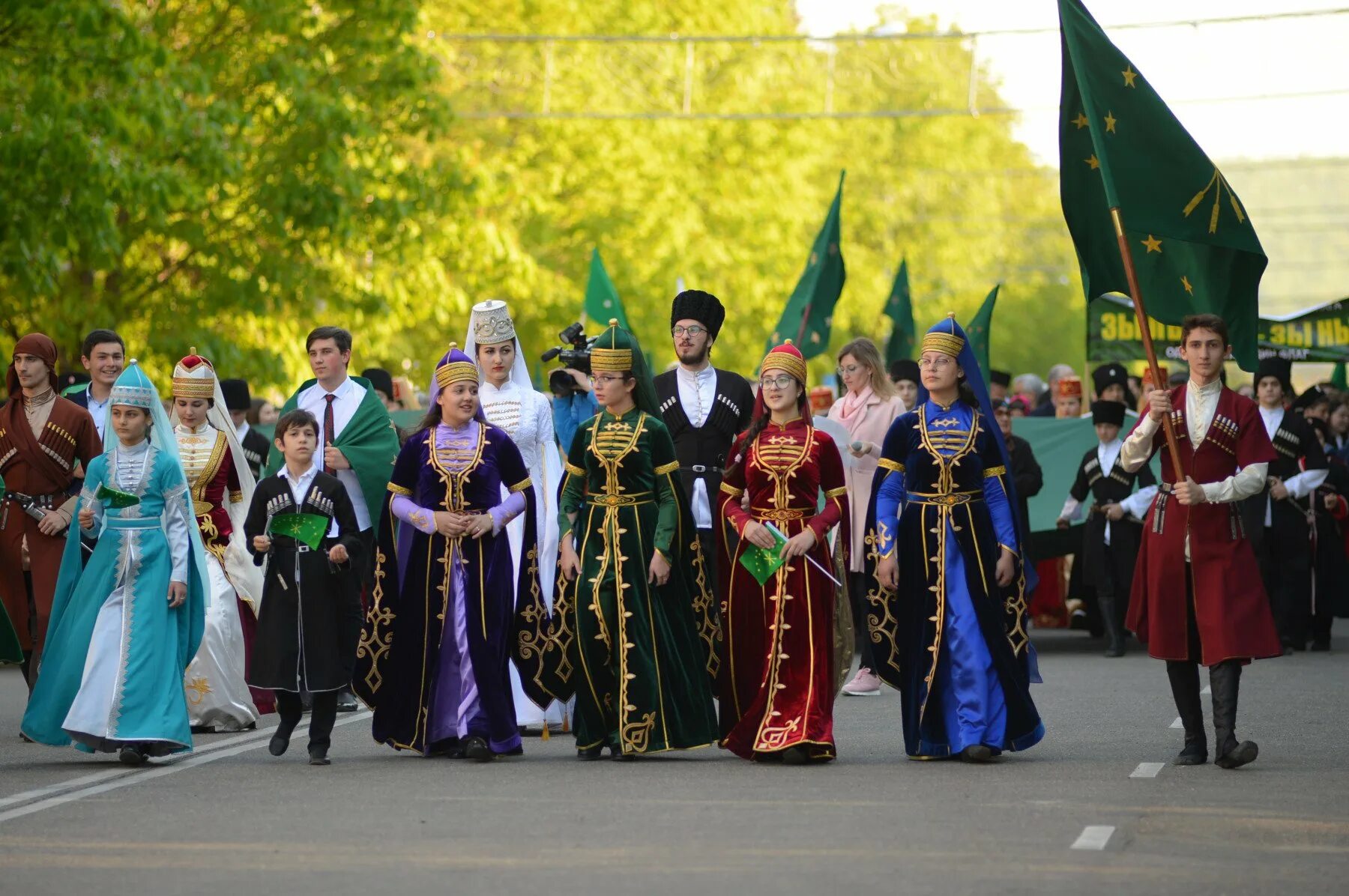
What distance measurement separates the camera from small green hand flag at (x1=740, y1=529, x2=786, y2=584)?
11.2 meters

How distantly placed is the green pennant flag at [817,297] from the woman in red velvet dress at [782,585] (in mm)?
9077

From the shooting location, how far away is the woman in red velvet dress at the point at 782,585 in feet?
36.5

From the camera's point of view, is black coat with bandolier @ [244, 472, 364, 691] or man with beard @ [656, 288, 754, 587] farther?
man with beard @ [656, 288, 754, 587]

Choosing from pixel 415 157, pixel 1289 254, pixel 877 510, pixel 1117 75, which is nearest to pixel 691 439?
pixel 877 510

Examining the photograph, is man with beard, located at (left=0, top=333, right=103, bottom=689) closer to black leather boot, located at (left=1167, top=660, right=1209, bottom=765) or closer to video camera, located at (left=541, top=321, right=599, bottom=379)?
video camera, located at (left=541, top=321, right=599, bottom=379)

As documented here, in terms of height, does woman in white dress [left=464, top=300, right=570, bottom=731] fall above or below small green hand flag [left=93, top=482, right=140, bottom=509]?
above

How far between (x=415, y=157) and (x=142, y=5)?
12784 millimetres

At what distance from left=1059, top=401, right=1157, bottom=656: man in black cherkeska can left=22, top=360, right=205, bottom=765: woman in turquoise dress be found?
28.7 ft

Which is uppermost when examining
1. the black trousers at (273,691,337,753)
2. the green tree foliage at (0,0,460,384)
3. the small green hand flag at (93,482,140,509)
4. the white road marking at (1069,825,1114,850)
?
the green tree foliage at (0,0,460,384)

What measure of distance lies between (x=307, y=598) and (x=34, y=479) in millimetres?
2574

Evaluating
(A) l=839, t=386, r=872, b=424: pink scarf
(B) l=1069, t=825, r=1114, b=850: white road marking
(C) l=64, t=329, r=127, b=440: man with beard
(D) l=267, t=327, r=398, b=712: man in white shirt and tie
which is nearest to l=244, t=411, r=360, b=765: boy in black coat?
(D) l=267, t=327, r=398, b=712: man in white shirt and tie

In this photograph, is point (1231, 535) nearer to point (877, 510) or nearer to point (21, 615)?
point (877, 510)

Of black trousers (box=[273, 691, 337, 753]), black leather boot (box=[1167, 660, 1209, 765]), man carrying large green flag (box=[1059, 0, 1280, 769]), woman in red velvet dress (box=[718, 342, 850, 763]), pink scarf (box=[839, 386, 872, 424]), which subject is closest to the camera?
man carrying large green flag (box=[1059, 0, 1280, 769])

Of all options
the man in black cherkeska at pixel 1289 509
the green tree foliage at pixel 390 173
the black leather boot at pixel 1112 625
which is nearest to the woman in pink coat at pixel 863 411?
the black leather boot at pixel 1112 625
